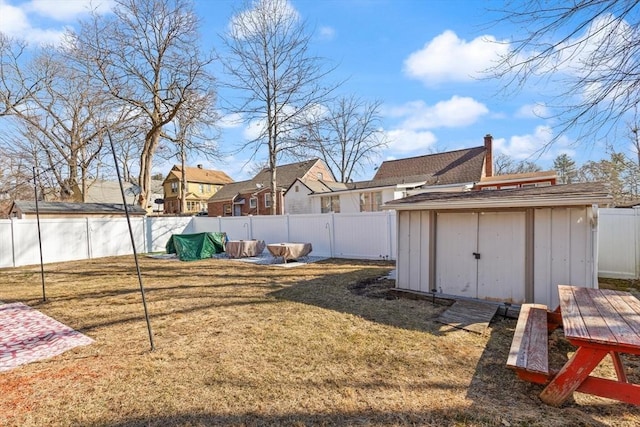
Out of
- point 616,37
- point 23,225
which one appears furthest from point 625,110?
point 23,225

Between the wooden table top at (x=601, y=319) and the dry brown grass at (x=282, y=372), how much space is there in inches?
24.8

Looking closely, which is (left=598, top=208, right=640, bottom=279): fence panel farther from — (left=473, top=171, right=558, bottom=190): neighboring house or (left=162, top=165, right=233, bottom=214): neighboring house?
(left=162, top=165, right=233, bottom=214): neighboring house

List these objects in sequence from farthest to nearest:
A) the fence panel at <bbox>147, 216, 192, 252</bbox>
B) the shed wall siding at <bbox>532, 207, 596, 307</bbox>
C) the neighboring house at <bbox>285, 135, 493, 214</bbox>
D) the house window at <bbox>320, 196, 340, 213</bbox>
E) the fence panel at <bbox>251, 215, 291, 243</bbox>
Result: the house window at <bbox>320, 196, 340, 213</bbox> < the neighboring house at <bbox>285, 135, 493, 214</bbox> < the fence panel at <bbox>147, 216, 192, 252</bbox> < the fence panel at <bbox>251, 215, 291, 243</bbox> < the shed wall siding at <bbox>532, 207, 596, 307</bbox>

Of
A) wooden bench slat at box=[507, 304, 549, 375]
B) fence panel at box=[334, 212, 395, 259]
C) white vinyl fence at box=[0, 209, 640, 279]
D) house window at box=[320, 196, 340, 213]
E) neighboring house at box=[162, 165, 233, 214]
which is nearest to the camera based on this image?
wooden bench slat at box=[507, 304, 549, 375]

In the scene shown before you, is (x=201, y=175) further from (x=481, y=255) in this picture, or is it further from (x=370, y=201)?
(x=481, y=255)

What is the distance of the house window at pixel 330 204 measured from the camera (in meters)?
21.7

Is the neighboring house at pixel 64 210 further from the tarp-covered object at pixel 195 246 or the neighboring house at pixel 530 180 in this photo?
the neighboring house at pixel 530 180

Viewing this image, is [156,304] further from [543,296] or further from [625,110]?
[625,110]

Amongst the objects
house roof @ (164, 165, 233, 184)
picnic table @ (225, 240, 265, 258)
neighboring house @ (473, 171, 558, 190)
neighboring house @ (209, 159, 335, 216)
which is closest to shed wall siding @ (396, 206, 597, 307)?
picnic table @ (225, 240, 265, 258)

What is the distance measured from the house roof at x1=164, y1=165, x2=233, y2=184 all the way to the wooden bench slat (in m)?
40.4

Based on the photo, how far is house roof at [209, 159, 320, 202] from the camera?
1173 inches

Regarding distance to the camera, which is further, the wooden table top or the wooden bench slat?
the wooden bench slat

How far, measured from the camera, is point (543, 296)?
495cm

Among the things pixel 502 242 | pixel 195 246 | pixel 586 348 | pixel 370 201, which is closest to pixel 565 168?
pixel 370 201
